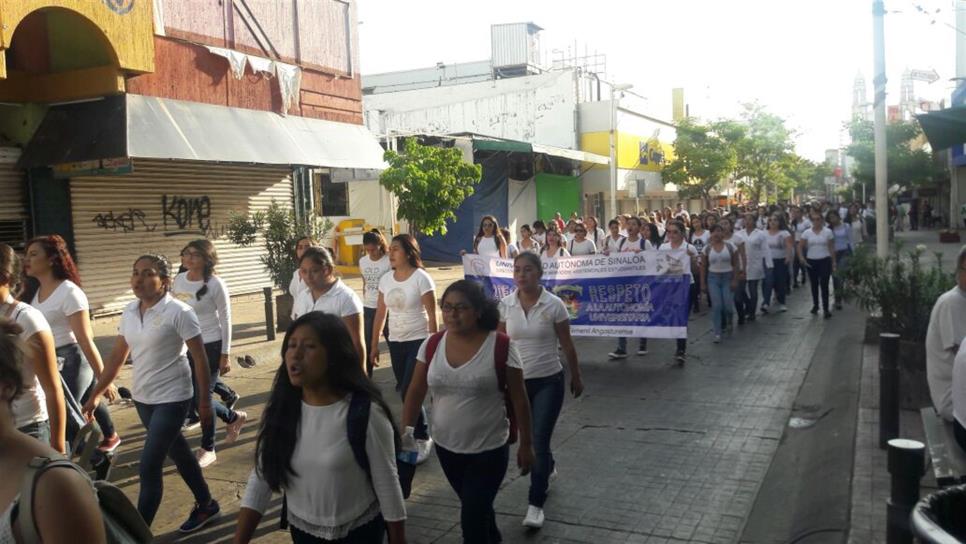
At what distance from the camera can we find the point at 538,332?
18.2 ft

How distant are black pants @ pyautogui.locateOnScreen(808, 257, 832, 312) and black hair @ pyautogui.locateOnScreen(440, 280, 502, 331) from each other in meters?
10.5

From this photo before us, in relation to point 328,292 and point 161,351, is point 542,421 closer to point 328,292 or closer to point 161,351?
point 328,292

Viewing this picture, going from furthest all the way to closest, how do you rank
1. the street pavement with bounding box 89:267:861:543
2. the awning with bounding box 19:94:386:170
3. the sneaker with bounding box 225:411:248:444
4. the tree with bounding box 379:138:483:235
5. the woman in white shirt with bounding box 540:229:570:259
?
the tree with bounding box 379:138:483:235 < the awning with bounding box 19:94:386:170 < the woman in white shirt with bounding box 540:229:570:259 < the sneaker with bounding box 225:411:248:444 < the street pavement with bounding box 89:267:861:543

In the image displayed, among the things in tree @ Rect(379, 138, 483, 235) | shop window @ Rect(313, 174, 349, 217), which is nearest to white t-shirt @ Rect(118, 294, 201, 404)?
tree @ Rect(379, 138, 483, 235)

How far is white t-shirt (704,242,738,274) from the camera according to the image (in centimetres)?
1179

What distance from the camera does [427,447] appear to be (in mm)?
6785

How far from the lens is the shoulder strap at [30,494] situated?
206 centimetres

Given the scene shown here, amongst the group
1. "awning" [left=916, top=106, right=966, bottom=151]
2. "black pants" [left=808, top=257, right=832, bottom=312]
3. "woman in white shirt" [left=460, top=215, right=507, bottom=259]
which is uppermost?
"awning" [left=916, top=106, right=966, bottom=151]

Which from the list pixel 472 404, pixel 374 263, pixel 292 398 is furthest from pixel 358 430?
pixel 374 263

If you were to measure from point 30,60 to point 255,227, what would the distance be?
449cm

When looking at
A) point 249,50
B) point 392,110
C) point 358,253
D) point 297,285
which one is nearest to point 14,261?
point 297,285

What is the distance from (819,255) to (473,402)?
34.8 feet

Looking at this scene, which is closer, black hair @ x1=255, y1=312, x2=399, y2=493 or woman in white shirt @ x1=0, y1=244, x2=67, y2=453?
black hair @ x1=255, y1=312, x2=399, y2=493

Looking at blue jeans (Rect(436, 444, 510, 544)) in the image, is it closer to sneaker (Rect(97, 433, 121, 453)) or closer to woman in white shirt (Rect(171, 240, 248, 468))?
woman in white shirt (Rect(171, 240, 248, 468))
